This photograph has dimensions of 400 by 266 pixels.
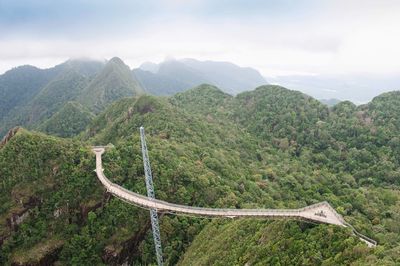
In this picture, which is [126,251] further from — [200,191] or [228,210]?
[228,210]

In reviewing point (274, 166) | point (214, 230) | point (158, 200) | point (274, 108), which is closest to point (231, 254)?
point (214, 230)

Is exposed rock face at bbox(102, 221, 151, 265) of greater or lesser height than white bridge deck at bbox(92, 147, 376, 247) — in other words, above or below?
below

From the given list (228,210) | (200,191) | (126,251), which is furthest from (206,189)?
(126,251)

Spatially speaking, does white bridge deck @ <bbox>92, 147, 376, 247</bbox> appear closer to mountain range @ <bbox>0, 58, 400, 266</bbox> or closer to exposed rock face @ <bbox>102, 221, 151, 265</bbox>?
mountain range @ <bbox>0, 58, 400, 266</bbox>

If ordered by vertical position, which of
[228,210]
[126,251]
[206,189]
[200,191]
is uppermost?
[228,210]

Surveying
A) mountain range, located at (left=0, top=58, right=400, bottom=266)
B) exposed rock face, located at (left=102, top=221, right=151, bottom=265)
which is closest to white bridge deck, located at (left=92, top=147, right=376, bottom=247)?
mountain range, located at (left=0, top=58, right=400, bottom=266)

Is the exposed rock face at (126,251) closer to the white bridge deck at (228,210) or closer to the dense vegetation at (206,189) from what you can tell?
the dense vegetation at (206,189)
